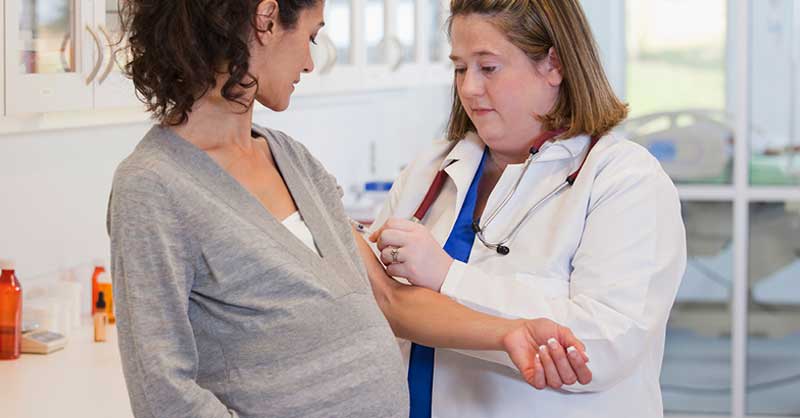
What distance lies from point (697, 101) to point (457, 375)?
3.02m

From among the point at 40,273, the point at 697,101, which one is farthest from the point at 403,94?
the point at 40,273

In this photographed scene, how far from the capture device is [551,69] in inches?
68.0

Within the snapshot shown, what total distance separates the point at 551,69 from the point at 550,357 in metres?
0.51

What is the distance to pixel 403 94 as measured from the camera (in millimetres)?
4621

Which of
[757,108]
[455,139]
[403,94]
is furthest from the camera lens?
[403,94]

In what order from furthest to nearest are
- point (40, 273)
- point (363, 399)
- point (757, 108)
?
1. point (757, 108)
2. point (40, 273)
3. point (363, 399)

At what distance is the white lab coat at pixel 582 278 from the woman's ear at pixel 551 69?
0.33ft

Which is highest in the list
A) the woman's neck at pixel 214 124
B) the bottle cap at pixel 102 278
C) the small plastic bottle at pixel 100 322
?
the woman's neck at pixel 214 124

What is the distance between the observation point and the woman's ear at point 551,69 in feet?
5.65

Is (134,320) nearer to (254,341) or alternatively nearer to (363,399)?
(254,341)

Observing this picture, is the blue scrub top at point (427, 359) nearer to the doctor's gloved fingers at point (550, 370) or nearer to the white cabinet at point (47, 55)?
the doctor's gloved fingers at point (550, 370)

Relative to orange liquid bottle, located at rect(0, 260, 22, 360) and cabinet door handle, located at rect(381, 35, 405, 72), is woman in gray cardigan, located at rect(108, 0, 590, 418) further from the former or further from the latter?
cabinet door handle, located at rect(381, 35, 405, 72)

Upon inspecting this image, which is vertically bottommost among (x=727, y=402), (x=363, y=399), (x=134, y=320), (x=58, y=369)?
(x=727, y=402)

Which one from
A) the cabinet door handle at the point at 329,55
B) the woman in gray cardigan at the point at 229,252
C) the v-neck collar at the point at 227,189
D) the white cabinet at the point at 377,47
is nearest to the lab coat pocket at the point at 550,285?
the woman in gray cardigan at the point at 229,252
